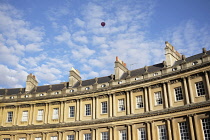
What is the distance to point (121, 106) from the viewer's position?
34.5 m

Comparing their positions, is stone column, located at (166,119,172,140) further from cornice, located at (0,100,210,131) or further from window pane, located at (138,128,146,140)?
window pane, located at (138,128,146,140)

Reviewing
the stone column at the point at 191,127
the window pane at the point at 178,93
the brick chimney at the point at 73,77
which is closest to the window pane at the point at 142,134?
the window pane at the point at 178,93

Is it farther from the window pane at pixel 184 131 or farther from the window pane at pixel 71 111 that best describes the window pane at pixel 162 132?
the window pane at pixel 71 111

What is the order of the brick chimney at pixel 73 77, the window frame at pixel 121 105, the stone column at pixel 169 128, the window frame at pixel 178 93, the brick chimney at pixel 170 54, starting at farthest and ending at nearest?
the brick chimney at pixel 73 77, the window frame at pixel 121 105, the brick chimney at pixel 170 54, the window frame at pixel 178 93, the stone column at pixel 169 128

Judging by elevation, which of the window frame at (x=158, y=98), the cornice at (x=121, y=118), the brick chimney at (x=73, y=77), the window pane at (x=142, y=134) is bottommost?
the window pane at (x=142, y=134)

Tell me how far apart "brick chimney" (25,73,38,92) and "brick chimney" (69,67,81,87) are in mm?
7811

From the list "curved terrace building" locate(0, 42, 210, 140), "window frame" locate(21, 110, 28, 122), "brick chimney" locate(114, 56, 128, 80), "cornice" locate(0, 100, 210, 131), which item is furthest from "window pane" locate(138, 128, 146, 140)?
"window frame" locate(21, 110, 28, 122)

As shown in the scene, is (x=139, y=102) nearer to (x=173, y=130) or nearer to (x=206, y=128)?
(x=173, y=130)

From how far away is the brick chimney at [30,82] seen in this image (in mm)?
43631

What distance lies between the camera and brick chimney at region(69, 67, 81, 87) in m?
40.6

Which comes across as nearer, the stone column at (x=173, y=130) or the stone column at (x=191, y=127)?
the stone column at (x=191, y=127)

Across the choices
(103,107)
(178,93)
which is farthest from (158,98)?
(103,107)

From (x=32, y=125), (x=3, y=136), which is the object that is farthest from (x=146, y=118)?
(x=3, y=136)

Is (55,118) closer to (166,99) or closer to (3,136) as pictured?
(3,136)
